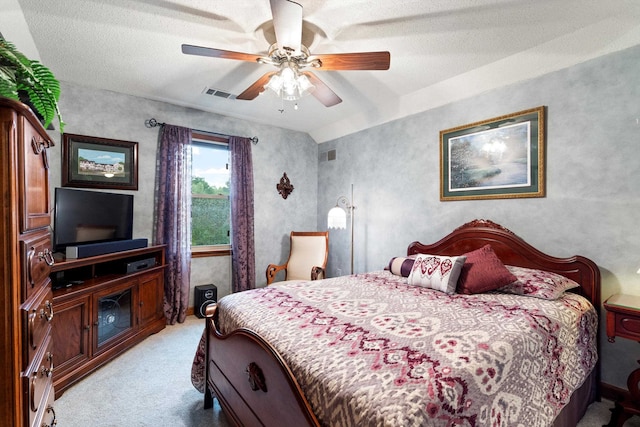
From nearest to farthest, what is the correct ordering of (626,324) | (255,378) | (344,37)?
(255,378) < (626,324) < (344,37)

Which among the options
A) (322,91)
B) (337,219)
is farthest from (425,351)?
(337,219)

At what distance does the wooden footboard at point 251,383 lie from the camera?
119 cm

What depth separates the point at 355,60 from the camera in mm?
1987

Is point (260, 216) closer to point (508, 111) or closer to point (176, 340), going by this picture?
point (176, 340)

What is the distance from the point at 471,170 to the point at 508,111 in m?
0.61

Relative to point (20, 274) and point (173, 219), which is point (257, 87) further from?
point (173, 219)

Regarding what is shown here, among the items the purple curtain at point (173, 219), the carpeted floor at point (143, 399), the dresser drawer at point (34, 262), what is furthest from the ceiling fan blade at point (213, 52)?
the carpeted floor at point (143, 399)

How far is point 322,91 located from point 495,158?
5.80 ft

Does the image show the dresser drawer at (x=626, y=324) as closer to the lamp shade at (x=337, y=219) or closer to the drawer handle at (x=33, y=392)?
the lamp shade at (x=337, y=219)

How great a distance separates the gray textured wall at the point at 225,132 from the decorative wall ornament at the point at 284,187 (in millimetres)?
66

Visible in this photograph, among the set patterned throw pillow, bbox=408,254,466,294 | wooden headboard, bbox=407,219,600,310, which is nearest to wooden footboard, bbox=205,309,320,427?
patterned throw pillow, bbox=408,254,466,294

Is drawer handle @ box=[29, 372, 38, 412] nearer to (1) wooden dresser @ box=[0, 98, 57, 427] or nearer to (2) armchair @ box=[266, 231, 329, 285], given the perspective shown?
(1) wooden dresser @ box=[0, 98, 57, 427]

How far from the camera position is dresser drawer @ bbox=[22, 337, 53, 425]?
0.95m

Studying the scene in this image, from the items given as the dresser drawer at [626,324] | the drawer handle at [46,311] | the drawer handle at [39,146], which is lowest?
the dresser drawer at [626,324]
